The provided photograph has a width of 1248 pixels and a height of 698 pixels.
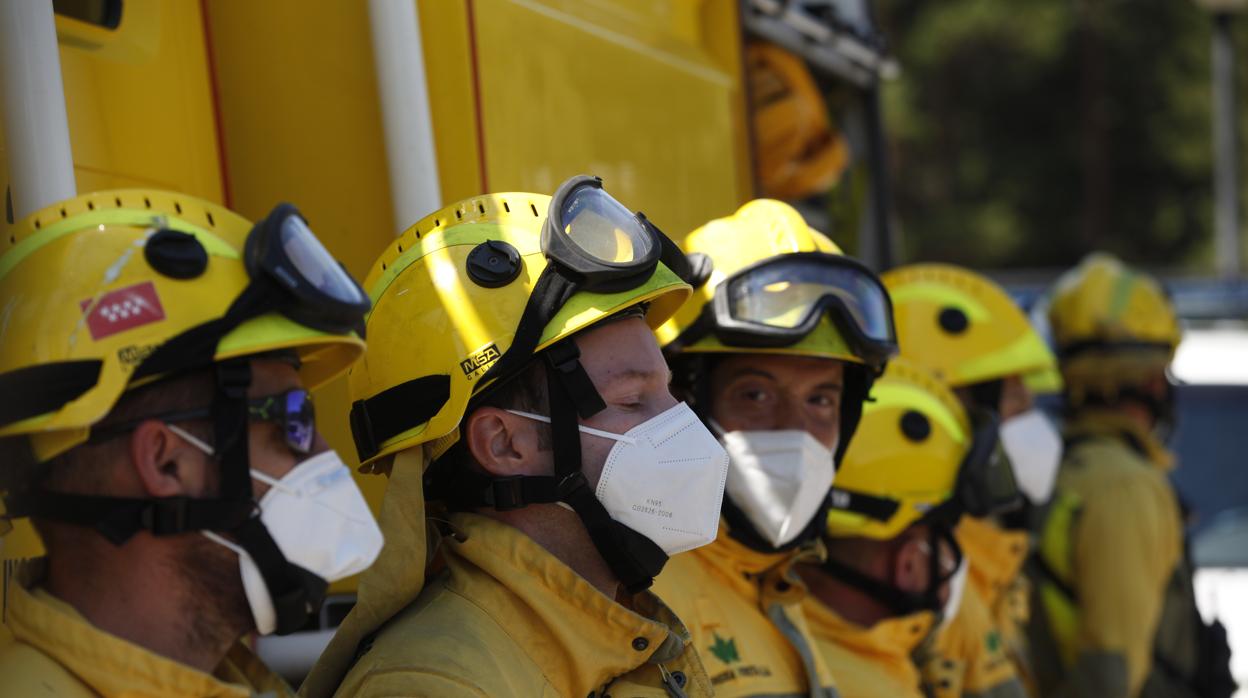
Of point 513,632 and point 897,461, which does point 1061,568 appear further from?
point 513,632

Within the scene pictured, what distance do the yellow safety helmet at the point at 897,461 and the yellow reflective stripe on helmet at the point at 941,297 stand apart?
1003mm

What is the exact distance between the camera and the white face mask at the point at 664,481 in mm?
2615

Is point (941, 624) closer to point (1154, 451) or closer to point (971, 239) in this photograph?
point (1154, 451)

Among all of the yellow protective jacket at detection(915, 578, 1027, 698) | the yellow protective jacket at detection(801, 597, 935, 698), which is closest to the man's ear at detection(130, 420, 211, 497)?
the yellow protective jacket at detection(801, 597, 935, 698)

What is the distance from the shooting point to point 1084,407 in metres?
6.61

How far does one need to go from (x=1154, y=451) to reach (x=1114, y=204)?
954 inches

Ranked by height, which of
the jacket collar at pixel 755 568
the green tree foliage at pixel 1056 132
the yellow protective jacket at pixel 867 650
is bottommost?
the yellow protective jacket at pixel 867 650

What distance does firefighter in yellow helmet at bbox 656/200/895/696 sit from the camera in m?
3.35

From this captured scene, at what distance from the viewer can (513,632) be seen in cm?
255

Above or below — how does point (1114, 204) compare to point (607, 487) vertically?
above

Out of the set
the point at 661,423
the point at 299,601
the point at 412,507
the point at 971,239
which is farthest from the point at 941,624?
the point at 971,239

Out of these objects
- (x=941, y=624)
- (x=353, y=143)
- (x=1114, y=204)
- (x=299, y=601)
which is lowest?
(x=941, y=624)

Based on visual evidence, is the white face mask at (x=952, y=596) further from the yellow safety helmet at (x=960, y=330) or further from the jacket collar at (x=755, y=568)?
the yellow safety helmet at (x=960, y=330)

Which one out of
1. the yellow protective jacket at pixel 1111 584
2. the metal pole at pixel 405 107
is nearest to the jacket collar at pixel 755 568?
the metal pole at pixel 405 107
